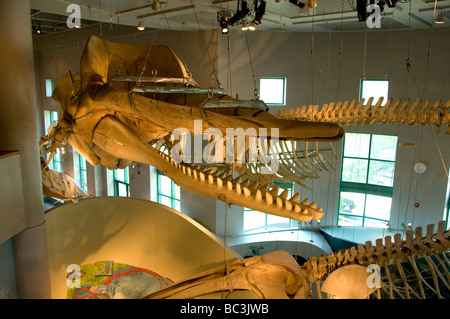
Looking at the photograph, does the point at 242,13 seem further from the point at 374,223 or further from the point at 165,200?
the point at 165,200

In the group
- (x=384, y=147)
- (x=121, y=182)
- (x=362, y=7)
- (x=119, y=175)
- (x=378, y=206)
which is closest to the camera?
(x=362, y=7)

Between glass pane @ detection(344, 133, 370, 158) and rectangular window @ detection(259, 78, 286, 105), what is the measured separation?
2.50 m

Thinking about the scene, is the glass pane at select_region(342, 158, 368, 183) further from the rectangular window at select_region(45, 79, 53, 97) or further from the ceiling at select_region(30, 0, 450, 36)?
the rectangular window at select_region(45, 79, 53, 97)

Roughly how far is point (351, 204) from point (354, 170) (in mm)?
1201

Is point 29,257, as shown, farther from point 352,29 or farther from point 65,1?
point 352,29

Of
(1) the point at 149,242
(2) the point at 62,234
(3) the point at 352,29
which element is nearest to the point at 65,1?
(2) the point at 62,234

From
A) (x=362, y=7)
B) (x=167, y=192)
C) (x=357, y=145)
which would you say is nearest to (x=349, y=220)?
(x=357, y=145)

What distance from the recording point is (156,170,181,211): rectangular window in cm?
1382

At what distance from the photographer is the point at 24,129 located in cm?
445

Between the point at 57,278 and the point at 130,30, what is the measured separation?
29.9 feet

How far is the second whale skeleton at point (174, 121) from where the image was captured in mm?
2666

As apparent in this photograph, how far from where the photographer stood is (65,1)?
723 cm

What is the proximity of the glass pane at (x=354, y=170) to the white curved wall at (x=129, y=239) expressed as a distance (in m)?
7.36

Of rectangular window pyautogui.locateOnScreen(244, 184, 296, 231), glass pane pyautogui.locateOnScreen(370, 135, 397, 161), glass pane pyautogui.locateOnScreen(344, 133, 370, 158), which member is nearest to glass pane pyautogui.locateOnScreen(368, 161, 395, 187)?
glass pane pyautogui.locateOnScreen(370, 135, 397, 161)
